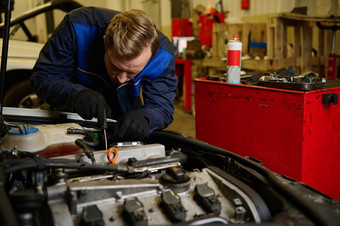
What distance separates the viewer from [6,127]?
1.14m

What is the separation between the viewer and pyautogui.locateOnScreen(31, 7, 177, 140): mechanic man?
1370 mm

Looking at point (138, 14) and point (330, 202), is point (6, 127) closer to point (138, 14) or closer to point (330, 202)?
point (138, 14)

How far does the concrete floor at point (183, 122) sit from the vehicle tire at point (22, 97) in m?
1.54

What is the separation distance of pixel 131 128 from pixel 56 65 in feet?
A: 2.18

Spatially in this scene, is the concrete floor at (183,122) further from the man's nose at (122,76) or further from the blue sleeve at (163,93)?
the man's nose at (122,76)

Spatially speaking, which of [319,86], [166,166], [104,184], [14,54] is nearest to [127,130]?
[166,166]

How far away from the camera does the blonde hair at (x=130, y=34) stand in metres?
1.36

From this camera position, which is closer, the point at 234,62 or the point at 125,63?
the point at 125,63

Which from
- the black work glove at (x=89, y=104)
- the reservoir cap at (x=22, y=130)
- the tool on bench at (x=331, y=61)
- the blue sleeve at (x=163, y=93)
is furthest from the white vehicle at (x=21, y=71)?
the tool on bench at (x=331, y=61)

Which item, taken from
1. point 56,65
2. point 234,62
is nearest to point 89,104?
point 56,65

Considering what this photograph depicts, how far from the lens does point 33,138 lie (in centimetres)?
108

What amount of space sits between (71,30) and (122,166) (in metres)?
0.98

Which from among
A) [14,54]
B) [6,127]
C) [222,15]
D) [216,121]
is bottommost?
[216,121]

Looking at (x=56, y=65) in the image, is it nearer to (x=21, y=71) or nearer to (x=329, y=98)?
(x=329, y=98)
